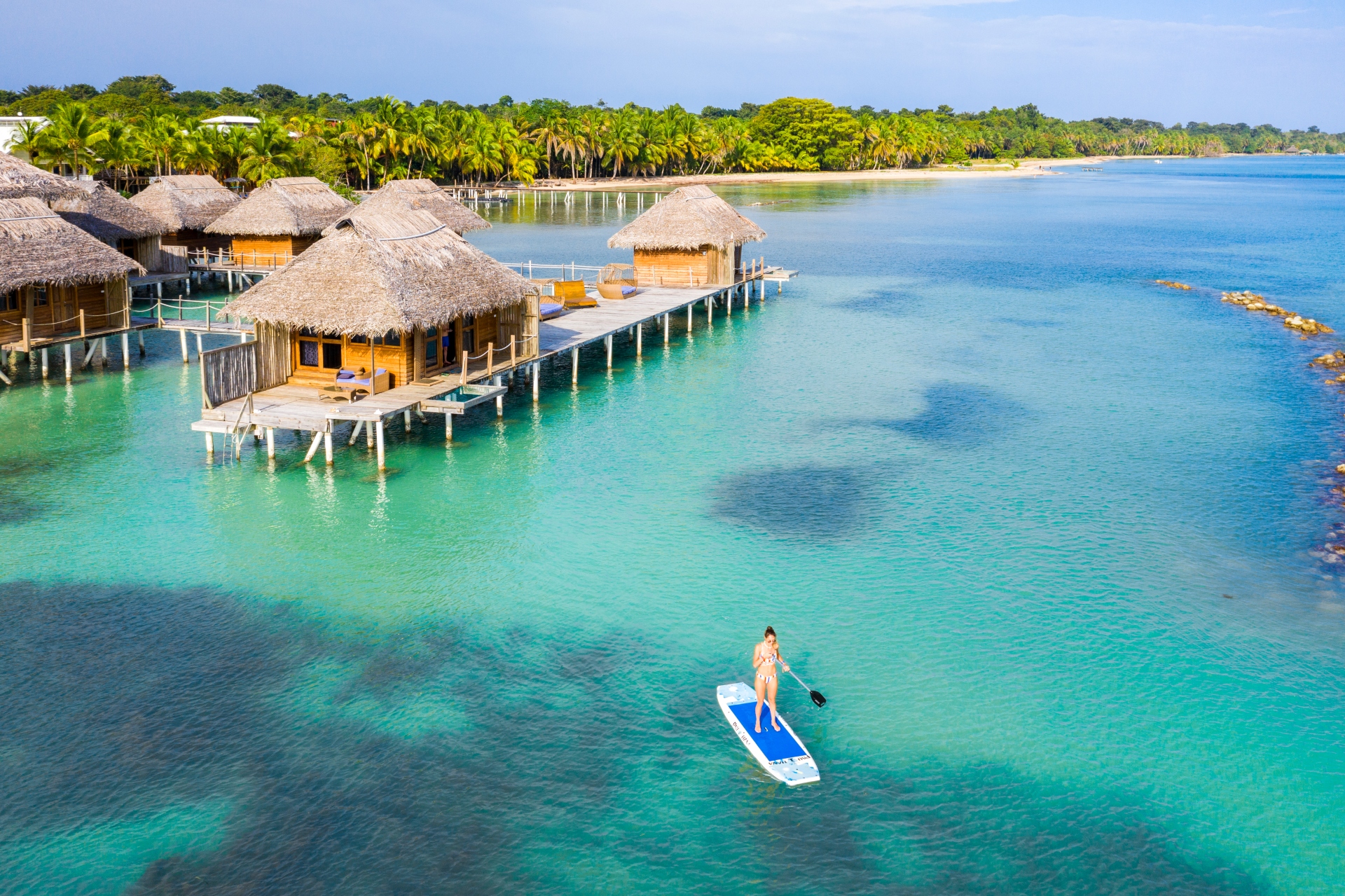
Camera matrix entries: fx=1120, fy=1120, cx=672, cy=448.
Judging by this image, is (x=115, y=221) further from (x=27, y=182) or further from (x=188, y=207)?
(x=188, y=207)

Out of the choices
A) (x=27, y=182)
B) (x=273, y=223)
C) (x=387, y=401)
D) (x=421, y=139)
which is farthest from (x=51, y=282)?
(x=421, y=139)

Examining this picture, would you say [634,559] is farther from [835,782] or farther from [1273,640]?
[1273,640]

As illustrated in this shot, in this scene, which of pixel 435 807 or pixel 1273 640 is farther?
pixel 1273 640

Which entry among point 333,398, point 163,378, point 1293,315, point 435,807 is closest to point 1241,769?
point 435,807

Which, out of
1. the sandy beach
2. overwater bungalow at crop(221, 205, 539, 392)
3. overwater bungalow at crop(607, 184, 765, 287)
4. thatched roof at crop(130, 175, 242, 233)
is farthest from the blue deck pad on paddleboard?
the sandy beach

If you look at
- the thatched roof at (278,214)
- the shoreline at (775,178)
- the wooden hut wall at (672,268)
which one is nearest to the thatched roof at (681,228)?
the wooden hut wall at (672,268)
